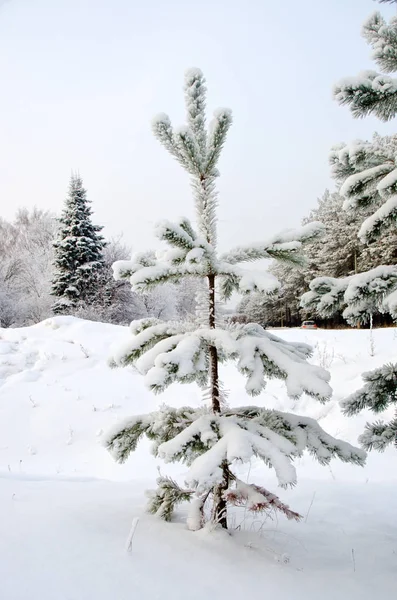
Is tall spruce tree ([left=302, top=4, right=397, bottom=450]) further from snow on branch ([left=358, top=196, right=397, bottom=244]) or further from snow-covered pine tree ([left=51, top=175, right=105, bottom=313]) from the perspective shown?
snow-covered pine tree ([left=51, top=175, right=105, bottom=313])

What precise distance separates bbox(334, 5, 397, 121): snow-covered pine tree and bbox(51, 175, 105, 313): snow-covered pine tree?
20984mm

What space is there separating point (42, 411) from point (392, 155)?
23.1 ft

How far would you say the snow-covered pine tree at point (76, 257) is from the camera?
21688mm

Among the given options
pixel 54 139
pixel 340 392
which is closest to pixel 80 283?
pixel 340 392

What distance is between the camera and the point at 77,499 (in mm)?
2486

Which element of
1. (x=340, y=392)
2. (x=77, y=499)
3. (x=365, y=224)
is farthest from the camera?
(x=340, y=392)

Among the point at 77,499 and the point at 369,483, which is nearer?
the point at 77,499

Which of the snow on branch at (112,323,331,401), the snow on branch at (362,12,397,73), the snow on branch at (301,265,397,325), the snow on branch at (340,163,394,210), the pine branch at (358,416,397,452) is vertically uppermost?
the snow on branch at (362,12,397,73)

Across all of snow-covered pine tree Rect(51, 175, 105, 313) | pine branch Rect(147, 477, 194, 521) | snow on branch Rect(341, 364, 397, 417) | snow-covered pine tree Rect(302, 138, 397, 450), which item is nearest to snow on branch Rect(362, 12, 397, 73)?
snow-covered pine tree Rect(302, 138, 397, 450)

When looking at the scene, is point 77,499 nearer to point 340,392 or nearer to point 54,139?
point 340,392

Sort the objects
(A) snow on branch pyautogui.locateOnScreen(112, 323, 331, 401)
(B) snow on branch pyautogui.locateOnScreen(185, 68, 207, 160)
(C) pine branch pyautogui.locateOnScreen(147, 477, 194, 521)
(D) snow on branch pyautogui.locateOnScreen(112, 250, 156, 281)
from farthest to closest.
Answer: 1. (C) pine branch pyautogui.locateOnScreen(147, 477, 194, 521)
2. (B) snow on branch pyautogui.locateOnScreen(185, 68, 207, 160)
3. (D) snow on branch pyautogui.locateOnScreen(112, 250, 156, 281)
4. (A) snow on branch pyautogui.locateOnScreen(112, 323, 331, 401)

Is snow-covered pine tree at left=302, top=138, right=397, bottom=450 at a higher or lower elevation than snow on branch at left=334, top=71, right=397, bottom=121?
lower

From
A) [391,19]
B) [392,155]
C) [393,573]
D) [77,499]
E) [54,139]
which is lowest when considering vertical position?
[393,573]

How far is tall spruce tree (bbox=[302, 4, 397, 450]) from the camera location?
222cm
